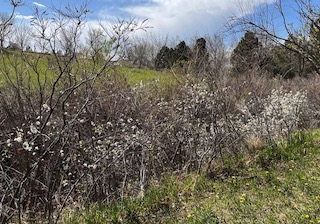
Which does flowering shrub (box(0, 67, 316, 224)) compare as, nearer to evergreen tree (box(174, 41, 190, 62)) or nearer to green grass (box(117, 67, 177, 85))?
green grass (box(117, 67, 177, 85))

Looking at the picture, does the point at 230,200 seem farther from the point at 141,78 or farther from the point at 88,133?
the point at 141,78

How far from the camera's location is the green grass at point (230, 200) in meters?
3.63

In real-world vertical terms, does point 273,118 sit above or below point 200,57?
below

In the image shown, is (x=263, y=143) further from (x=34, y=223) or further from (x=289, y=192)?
(x=34, y=223)

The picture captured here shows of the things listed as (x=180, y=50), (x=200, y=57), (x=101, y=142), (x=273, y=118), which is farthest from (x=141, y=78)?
(x=180, y=50)

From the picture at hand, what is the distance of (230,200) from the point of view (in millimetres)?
4066

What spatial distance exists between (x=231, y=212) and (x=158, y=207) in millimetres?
834

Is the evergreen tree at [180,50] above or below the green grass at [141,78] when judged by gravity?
above

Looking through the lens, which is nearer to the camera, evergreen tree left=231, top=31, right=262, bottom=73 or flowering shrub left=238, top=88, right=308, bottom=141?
flowering shrub left=238, top=88, right=308, bottom=141

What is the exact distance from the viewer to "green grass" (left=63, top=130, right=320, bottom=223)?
3630 mm

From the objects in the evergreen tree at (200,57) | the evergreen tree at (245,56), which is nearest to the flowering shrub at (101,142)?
the evergreen tree at (200,57)

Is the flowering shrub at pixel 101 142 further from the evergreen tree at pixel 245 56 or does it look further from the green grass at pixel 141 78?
the evergreen tree at pixel 245 56

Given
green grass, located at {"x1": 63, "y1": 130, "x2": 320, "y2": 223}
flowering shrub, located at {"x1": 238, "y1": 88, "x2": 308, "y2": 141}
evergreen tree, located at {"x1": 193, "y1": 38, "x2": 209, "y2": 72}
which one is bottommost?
green grass, located at {"x1": 63, "y1": 130, "x2": 320, "y2": 223}

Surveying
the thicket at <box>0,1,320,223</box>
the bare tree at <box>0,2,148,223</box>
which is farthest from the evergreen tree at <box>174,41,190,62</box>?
the bare tree at <box>0,2,148,223</box>
